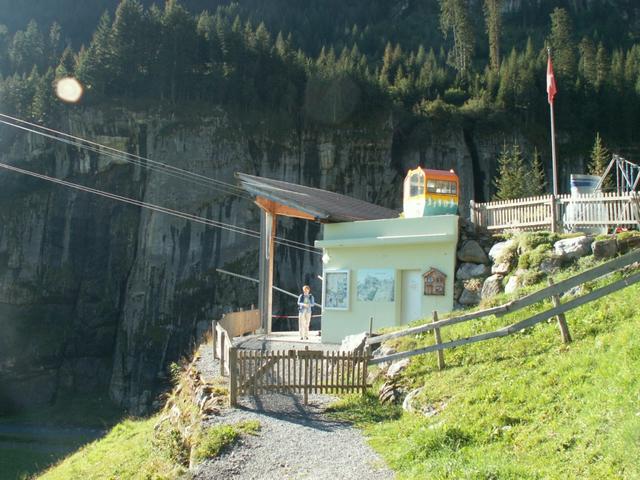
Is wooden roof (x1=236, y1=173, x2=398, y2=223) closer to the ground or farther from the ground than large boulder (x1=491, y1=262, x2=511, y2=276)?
farther from the ground

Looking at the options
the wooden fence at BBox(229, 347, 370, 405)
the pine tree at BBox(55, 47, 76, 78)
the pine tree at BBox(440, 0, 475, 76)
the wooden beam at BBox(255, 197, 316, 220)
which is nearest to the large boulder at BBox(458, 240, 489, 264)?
the wooden beam at BBox(255, 197, 316, 220)

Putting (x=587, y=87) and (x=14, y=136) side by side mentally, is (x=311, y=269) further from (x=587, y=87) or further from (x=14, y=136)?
(x=587, y=87)

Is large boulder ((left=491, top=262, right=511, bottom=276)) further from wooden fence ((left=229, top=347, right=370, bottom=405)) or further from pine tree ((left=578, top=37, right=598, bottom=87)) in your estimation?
pine tree ((left=578, top=37, right=598, bottom=87))

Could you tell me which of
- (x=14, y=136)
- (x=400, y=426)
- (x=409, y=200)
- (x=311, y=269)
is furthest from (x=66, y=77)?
(x=400, y=426)

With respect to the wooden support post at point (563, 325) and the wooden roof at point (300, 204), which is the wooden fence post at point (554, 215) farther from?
the wooden support post at point (563, 325)

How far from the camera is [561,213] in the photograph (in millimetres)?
21734

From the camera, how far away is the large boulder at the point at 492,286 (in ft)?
67.9

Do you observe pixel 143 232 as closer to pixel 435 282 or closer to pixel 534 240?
pixel 435 282

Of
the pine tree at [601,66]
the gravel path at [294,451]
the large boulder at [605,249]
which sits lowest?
the gravel path at [294,451]

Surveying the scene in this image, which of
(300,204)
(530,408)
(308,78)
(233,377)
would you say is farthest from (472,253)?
→ (308,78)

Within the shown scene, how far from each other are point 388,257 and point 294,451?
12.4 metres

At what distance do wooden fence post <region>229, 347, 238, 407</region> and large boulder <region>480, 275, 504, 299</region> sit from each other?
29.8 feet

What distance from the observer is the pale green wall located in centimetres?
2214

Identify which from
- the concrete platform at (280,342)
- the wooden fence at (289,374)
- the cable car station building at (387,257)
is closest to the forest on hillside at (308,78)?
the cable car station building at (387,257)
